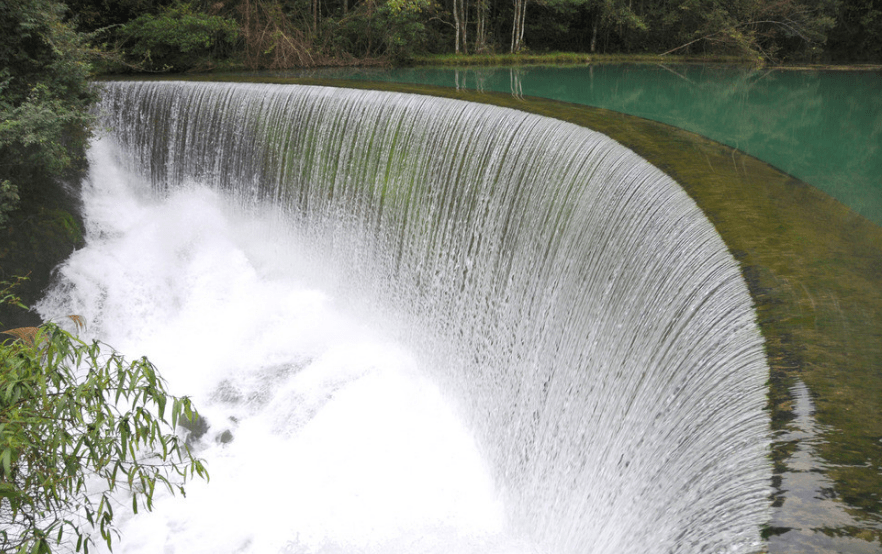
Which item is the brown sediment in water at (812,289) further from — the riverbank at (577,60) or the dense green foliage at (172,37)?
the riverbank at (577,60)

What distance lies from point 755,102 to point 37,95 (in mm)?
10550

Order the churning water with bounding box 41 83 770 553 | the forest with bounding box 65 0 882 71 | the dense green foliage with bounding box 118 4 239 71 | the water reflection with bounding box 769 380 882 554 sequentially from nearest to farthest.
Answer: the water reflection with bounding box 769 380 882 554 → the churning water with bounding box 41 83 770 553 → the dense green foliage with bounding box 118 4 239 71 → the forest with bounding box 65 0 882 71

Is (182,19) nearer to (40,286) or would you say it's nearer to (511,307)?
(40,286)

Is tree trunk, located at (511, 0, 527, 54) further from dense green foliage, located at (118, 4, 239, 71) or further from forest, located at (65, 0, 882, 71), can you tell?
dense green foliage, located at (118, 4, 239, 71)

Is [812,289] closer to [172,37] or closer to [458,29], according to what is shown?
[172,37]

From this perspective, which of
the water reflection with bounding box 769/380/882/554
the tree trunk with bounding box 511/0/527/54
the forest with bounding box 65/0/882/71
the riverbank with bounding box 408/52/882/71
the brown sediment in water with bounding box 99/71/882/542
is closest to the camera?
the water reflection with bounding box 769/380/882/554

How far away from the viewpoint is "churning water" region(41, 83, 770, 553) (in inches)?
129

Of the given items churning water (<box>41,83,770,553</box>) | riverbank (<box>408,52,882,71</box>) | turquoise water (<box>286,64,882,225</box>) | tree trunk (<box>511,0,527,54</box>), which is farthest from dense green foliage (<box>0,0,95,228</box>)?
tree trunk (<box>511,0,527,54</box>)

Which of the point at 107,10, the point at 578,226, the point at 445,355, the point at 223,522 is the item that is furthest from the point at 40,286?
the point at 107,10

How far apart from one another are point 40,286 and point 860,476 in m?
8.77

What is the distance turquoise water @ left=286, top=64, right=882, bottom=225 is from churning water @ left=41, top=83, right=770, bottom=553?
8.20ft

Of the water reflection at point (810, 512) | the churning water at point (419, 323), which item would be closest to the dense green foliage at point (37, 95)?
the churning water at point (419, 323)

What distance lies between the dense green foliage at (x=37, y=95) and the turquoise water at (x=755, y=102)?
5401 mm

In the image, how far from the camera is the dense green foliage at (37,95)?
276 inches
